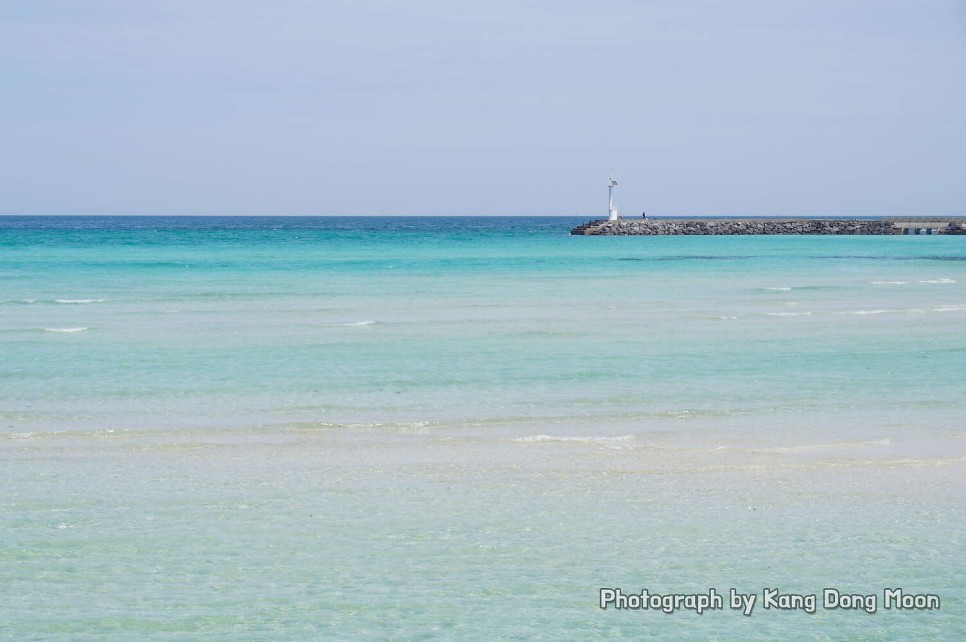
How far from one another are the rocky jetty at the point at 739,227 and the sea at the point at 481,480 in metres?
74.1

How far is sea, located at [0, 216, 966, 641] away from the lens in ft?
20.6

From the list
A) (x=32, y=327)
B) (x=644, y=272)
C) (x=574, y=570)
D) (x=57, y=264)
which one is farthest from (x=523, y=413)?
(x=57, y=264)

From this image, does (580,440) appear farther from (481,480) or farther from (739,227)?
(739,227)

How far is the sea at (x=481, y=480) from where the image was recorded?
248 inches

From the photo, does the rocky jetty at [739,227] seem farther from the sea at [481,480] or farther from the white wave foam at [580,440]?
the white wave foam at [580,440]

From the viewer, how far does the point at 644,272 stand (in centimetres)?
4206

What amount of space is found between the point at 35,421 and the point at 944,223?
9892 cm

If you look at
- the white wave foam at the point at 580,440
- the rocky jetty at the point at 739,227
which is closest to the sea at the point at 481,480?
the white wave foam at the point at 580,440

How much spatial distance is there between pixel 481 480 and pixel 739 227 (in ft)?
309

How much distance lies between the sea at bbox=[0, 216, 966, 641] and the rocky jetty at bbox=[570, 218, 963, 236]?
74.1 meters

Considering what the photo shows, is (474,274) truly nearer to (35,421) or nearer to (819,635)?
(35,421)

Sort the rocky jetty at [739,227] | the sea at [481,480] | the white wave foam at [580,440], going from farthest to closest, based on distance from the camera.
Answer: the rocky jetty at [739,227] < the white wave foam at [580,440] < the sea at [481,480]

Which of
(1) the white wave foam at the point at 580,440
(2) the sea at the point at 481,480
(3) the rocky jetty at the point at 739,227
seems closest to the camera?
(2) the sea at the point at 481,480

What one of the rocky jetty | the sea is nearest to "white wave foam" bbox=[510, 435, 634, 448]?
the sea
